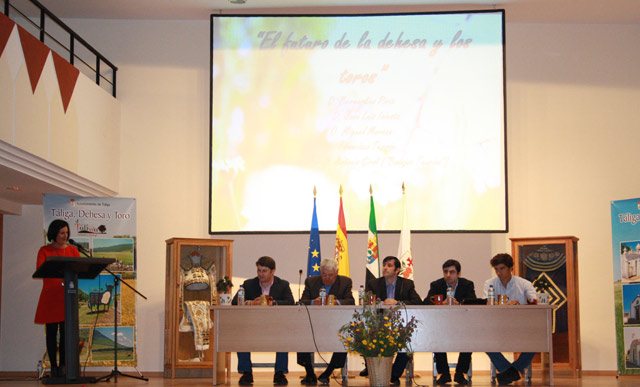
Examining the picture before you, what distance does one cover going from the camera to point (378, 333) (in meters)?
5.61

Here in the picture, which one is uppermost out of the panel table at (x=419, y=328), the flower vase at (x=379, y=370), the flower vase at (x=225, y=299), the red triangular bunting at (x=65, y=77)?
the red triangular bunting at (x=65, y=77)

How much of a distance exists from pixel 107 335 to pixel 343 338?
3.17 metres

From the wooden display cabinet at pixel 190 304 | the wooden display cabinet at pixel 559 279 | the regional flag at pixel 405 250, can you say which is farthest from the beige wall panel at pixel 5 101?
the wooden display cabinet at pixel 559 279

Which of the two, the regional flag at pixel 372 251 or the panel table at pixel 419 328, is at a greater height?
the regional flag at pixel 372 251

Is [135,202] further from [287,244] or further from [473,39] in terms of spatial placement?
[473,39]

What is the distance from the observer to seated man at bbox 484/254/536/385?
20.7 ft

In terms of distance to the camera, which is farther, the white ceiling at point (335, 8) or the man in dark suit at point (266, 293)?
the white ceiling at point (335, 8)

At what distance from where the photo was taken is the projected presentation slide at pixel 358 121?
27.2 feet

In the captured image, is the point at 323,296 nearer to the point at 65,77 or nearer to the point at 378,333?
the point at 378,333

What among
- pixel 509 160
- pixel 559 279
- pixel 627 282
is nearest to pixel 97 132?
pixel 509 160

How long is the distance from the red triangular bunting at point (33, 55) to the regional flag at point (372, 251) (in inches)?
147

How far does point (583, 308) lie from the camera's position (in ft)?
27.5

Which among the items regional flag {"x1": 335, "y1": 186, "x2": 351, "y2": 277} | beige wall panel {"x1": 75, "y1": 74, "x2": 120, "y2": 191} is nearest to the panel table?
regional flag {"x1": 335, "y1": 186, "x2": 351, "y2": 277}

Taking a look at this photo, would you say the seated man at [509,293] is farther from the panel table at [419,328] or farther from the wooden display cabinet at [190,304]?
the wooden display cabinet at [190,304]
